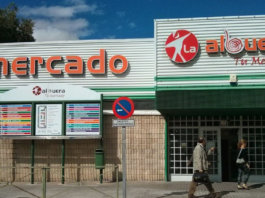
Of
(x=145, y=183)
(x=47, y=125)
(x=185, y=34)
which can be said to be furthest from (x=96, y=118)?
(x=185, y=34)

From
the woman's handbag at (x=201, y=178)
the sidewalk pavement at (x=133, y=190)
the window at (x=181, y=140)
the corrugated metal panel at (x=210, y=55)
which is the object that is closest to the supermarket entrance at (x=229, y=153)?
the sidewalk pavement at (x=133, y=190)

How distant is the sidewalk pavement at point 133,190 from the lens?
39.4 ft

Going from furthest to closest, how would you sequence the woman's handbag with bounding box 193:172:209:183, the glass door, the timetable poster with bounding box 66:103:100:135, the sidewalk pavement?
the glass door, the timetable poster with bounding box 66:103:100:135, the sidewalk pavement, the woman's handbag with bounding box 193:172:209:183

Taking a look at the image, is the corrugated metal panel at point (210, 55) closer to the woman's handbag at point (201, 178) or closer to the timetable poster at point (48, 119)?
the woman's handbag at point (201, 178)

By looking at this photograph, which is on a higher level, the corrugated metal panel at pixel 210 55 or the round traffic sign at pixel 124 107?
the corrugated metal panel at pixel 210 55

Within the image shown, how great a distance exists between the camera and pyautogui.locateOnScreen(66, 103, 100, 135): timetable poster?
47.4 feet

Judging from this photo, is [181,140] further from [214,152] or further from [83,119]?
[83,119]

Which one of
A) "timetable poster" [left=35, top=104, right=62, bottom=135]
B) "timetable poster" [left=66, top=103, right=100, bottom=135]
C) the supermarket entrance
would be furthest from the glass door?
"timetable poster" [left=35, top=104, right=62, bottom=135]

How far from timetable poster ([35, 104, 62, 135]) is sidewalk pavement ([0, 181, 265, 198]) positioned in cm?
199

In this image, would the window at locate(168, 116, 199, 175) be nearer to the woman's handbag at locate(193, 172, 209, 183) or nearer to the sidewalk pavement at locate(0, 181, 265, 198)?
the sidewalk pavement at locate(0, 181, 265, 198)

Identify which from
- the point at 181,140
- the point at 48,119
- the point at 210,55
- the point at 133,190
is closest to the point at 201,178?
the point at 133,190

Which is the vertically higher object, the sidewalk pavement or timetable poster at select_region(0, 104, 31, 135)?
timetable poster at select_region(0, 104, 31, 135)

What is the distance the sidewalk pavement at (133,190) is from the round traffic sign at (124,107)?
253 centimetres

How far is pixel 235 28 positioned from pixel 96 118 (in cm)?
591
